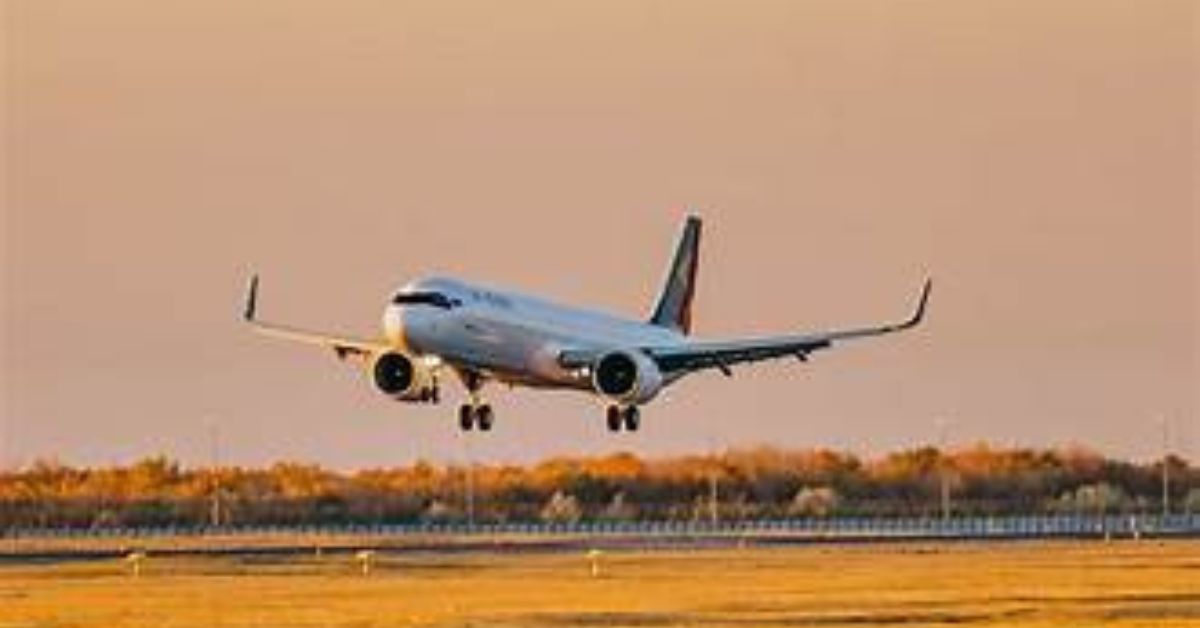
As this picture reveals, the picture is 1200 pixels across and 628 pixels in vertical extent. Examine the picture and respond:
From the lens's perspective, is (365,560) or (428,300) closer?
(428,300)

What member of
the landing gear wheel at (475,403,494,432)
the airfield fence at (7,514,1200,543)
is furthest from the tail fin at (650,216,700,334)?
the landing gear wheel at (475,403,494,432)

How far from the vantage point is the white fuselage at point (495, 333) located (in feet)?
424

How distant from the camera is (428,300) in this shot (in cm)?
13012

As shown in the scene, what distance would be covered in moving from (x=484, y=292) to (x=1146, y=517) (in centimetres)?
7117

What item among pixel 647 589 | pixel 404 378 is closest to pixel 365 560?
pixel 404 378

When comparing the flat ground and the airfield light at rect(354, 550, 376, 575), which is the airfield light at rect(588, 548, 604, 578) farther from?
the airfield light at rect(354, 550, 376, 575)

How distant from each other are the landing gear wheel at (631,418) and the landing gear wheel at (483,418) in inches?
222

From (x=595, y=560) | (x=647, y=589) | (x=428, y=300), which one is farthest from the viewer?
(x=595, y=560)

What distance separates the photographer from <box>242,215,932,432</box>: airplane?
12962 centimetres

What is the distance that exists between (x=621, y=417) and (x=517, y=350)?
7107 millimetres

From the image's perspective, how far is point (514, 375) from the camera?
132 meters

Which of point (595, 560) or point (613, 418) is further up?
point (613, 418)

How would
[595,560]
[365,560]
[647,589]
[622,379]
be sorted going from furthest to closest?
[595,560] < [365,560] < [622,379] < [647,589]

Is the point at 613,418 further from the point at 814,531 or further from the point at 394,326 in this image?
the point at 814,531
